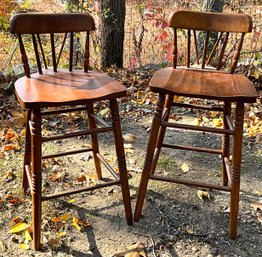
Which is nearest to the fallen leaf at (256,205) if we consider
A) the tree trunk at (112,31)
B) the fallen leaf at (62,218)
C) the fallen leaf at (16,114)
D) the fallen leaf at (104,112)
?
the fallen leaf at (62,218)

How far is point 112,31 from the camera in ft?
13.0

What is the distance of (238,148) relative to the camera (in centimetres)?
170

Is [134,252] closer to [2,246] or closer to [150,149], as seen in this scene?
[150,149]

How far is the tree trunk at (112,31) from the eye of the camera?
3861 millimetres

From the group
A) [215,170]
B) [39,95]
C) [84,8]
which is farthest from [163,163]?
[84,8]

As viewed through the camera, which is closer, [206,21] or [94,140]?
[206,21]

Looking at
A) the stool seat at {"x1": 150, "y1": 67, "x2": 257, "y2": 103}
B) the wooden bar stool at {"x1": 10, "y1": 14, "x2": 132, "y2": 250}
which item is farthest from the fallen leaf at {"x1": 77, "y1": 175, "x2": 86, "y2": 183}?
the stool seat at {"x1": 150, "y1": 67, "x2": 257, "y2": 103}

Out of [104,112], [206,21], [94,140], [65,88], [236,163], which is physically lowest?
[104,112]

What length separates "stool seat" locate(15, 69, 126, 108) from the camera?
5.09 feet

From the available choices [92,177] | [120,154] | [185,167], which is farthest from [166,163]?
[120,154]

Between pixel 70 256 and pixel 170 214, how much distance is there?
593 mm

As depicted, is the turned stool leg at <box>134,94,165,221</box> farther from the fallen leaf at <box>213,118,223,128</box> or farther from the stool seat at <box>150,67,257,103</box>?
the fallen leaf at <box>213,118,223,128</box>

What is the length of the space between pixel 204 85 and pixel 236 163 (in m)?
0.40

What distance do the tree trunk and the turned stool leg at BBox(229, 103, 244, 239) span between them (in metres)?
2.47
